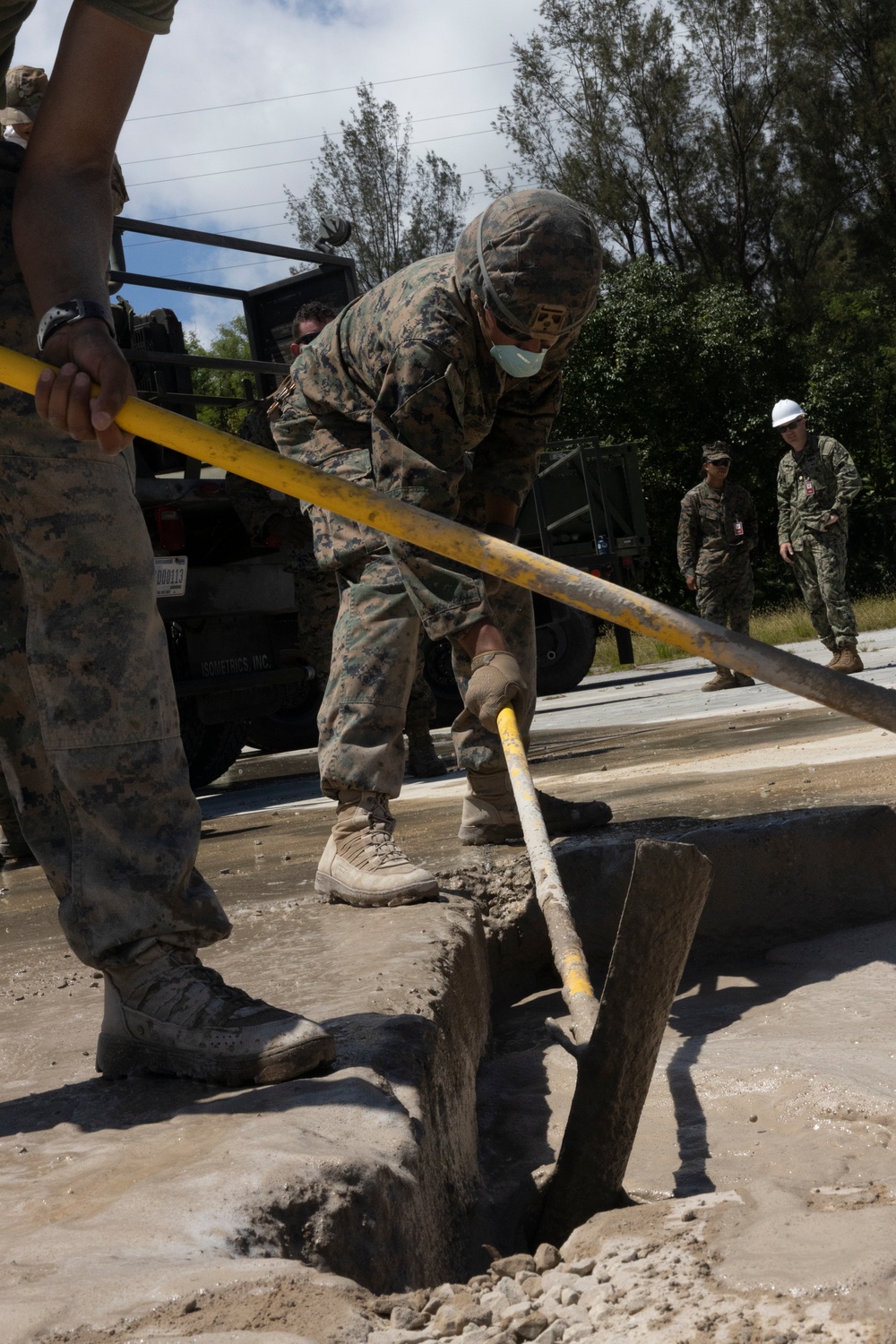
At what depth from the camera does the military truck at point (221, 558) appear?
6.15 metres

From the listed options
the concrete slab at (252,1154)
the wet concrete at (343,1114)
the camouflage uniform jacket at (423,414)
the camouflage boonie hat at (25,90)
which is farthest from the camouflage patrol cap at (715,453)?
the concrete slab at (252,1154)

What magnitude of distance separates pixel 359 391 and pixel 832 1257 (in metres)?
2.51

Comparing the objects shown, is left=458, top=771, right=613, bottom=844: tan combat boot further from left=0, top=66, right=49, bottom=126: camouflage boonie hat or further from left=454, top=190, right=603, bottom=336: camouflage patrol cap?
left=0, top=66, right=49, bottom=126: camouflage boonie hat

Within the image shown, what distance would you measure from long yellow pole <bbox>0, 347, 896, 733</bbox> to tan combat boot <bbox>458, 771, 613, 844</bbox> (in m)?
1.60

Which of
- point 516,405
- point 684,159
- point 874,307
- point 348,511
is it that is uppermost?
point 684,159

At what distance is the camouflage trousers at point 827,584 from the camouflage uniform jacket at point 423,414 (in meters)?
6.04

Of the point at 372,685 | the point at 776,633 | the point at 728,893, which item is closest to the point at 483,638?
the point at 372,685

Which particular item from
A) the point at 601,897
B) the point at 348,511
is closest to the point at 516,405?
the point at 601,897

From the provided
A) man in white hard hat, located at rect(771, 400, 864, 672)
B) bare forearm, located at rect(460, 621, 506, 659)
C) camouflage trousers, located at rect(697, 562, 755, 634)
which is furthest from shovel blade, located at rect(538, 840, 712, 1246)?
camouflage trousers, located at rect(697, 562, 755, 634)

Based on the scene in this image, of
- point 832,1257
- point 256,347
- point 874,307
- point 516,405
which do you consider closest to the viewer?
point 832,1257

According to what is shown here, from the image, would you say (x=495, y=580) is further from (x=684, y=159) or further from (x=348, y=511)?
(x=684, y=159)

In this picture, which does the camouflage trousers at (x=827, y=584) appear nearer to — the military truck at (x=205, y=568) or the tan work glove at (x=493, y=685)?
the military truck at (x=205, y=568)

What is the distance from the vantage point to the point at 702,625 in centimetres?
183

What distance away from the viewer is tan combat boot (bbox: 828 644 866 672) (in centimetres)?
881
